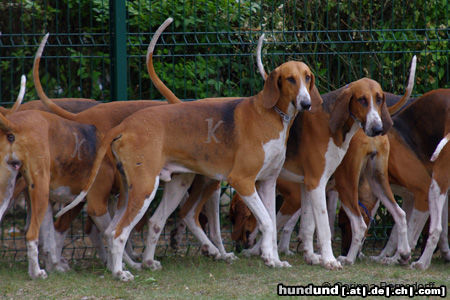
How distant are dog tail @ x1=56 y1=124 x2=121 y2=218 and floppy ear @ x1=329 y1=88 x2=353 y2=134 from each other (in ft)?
Result: 6.43

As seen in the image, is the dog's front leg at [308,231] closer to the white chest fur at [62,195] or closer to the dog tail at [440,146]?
the dog tail at [440,146]

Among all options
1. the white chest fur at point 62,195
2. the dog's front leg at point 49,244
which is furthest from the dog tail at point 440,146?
the dog's front leg at point 49,244

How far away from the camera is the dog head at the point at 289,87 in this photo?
7762 mm

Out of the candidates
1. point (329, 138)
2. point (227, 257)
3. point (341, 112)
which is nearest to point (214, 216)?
point (227, 257)

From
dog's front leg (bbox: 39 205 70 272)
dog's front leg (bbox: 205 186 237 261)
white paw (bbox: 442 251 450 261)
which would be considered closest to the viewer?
dog's front leg (bbox: 39 205 70 272)

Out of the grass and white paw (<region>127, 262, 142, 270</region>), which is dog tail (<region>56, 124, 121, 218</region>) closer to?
the grass

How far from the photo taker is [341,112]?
7.92 m

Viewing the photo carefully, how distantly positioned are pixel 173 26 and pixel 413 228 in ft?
11.9

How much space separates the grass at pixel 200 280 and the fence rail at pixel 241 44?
1.52 meters

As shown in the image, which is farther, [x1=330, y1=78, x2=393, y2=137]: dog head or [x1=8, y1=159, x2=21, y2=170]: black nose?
[x1=330, y1=78, x2=393, y2=137]: dog head

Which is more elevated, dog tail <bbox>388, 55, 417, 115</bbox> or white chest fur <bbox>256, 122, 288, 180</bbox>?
dog tail <bbox>388, 55, 417, 115</bbox>

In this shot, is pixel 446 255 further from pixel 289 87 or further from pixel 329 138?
pixel 289 87

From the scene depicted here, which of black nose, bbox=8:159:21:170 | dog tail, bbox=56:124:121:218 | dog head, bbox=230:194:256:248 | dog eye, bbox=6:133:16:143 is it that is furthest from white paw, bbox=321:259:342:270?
dog eye, bbox=6:133:16:143

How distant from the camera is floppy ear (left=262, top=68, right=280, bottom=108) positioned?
309 inches
